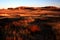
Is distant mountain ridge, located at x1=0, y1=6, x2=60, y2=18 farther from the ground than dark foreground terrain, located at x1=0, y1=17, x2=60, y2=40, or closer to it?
farther from the ground

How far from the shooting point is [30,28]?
2.43 metres

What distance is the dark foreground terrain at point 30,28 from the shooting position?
2.36 meters

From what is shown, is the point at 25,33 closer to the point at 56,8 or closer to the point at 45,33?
the point at 45,33

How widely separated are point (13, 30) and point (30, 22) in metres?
0.32

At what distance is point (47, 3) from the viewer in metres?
2.61

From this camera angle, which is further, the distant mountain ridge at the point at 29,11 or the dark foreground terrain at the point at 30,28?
the distant mountain ridge at the point at 29,11

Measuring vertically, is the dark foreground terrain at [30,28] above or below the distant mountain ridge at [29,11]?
below

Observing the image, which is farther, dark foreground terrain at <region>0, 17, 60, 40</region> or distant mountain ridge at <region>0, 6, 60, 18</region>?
distant mountain ridge at <region>0, 6, 60, 18</region>

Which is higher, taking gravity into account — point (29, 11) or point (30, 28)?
point (29, 11)

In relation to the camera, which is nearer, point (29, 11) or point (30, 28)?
point (30, 28)

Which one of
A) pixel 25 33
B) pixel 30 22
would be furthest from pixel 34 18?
pixel 25 33

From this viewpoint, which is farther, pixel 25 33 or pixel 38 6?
pixel 38 6

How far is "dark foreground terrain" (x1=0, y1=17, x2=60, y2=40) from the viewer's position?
7.74 feet

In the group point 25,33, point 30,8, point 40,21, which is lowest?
point 25,33
